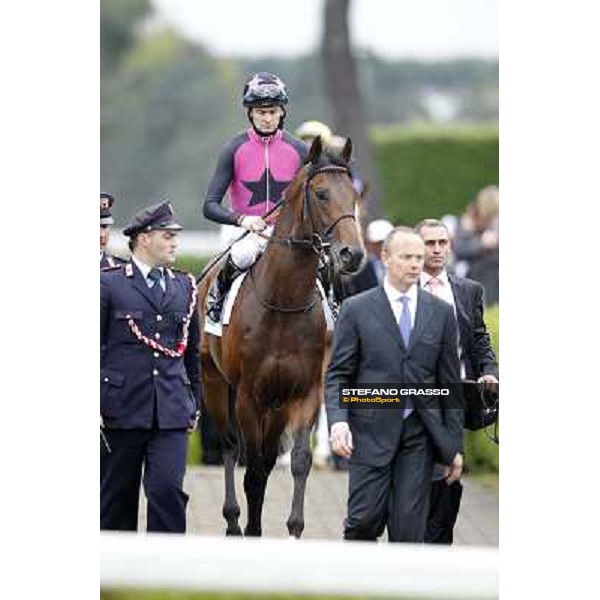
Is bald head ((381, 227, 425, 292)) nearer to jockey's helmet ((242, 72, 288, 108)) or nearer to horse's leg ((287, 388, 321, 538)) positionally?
jockey's helmet ((242, 72, 288, 108))

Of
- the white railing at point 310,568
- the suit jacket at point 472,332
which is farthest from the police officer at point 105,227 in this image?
the white railing at point 310,568

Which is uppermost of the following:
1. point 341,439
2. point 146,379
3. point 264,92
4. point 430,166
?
point 430,166

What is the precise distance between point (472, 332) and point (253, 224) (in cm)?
112

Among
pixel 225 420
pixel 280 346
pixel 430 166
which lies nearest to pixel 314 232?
pixel 280 346

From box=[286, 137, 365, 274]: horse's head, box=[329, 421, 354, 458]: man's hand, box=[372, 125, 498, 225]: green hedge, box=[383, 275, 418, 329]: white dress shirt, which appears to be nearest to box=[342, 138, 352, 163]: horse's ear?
box=[286, 137, 365, 274]: horse's head

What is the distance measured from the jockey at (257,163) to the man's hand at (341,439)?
1.51m

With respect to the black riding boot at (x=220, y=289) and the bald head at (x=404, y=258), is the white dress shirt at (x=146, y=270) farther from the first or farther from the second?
the black riding boot at (x=220, y=289)

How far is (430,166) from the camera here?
20.7 m

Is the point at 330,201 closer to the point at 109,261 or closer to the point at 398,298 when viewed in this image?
the point at 398,298
